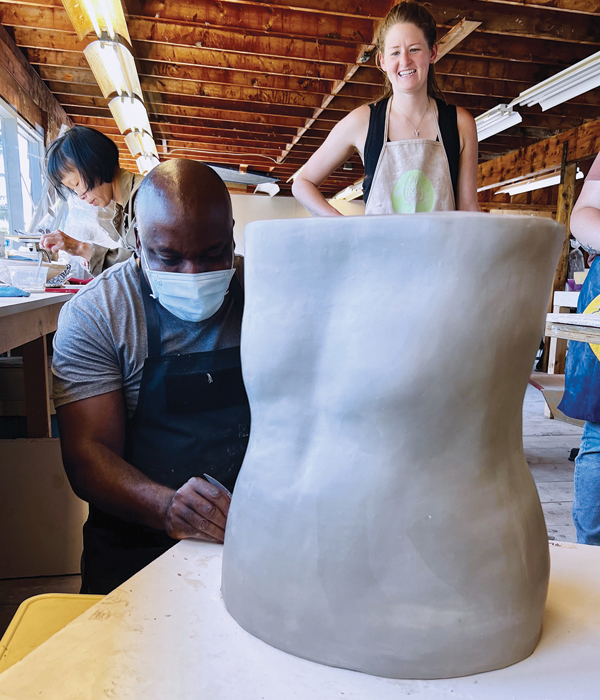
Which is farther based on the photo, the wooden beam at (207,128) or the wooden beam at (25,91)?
the wooden beam at (207,128)

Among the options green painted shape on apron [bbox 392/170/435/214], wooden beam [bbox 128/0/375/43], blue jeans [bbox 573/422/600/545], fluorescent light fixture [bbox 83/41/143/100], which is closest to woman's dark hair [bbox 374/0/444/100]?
green painted shape on apron [bbox 392/170/435/214]

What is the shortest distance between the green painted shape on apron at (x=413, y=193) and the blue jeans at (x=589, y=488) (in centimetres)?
80

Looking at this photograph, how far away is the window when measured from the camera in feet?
14.3

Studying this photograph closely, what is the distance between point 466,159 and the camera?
1711 millimetres

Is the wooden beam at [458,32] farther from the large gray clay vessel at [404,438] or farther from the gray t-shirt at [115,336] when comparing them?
the large gray clay vessel at [404,438]

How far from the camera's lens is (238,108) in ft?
20.1

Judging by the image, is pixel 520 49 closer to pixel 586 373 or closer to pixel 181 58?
pixel 181 58

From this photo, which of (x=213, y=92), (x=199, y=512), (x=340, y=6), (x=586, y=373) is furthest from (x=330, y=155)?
(x=213, y=92)

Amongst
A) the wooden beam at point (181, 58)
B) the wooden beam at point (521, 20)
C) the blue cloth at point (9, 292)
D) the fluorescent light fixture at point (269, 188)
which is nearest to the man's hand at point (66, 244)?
the blue cloth at point (9, 292)

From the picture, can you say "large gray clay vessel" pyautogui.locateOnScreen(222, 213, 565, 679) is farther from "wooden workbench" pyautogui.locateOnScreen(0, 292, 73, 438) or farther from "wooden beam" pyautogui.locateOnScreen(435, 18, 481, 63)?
"wooden beam" pyautogui.locateOnScreen(435, 18, 481, 63)

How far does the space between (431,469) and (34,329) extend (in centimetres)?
154

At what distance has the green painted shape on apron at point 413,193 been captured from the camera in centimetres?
166

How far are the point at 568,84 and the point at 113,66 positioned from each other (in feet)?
10.6

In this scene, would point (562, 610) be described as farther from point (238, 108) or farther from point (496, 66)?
point (238, 108)
